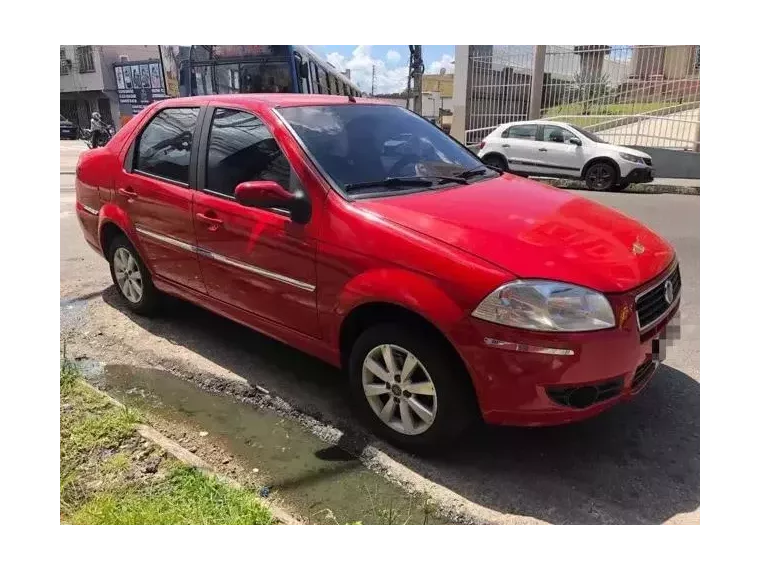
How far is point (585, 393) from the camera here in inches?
99.0

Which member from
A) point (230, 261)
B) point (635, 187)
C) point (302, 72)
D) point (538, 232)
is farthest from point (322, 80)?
point (538, 232)

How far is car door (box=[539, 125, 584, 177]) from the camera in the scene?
11883 mm

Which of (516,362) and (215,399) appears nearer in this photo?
(516,362)

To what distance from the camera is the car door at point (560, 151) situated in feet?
39.0

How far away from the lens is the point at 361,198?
9.77 feet

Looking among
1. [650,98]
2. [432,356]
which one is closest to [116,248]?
[432,356]

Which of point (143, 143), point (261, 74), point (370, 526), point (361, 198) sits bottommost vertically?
point (370, 526)

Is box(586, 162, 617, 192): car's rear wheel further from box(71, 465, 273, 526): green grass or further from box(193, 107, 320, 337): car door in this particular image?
box(71, 465, 273, 526): green grass

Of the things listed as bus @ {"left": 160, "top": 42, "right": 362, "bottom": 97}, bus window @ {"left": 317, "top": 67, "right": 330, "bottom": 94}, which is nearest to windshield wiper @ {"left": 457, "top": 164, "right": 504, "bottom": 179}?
bus @ {"left": 160, "top": 42, "right": 362, "bottom": 97}

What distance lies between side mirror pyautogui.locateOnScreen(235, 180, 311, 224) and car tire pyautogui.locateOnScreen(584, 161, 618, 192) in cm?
1005

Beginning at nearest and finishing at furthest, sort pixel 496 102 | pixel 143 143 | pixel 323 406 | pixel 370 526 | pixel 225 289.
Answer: pixel 370 526, pixel 323 406, pixel 225 289, pixel 143 143, pixel 496 102

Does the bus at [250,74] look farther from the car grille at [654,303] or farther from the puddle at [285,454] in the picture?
the car grille at [654,303]

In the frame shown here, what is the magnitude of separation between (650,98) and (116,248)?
1327cm

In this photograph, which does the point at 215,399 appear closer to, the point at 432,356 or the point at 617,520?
the point at 432,356
